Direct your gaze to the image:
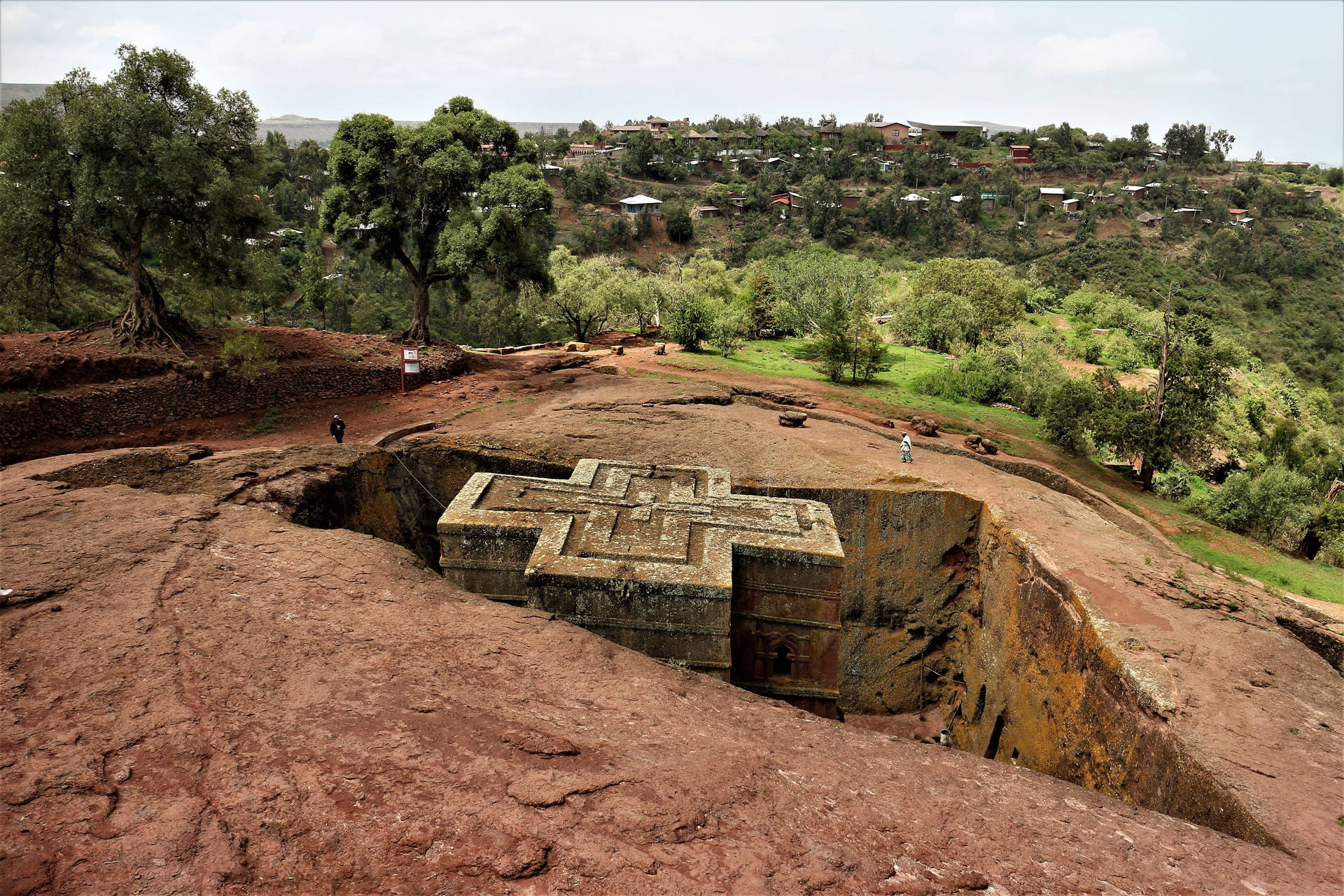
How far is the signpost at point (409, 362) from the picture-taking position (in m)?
20.0

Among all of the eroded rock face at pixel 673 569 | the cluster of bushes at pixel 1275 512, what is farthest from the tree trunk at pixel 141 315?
the cluster of bushes at pixel 1275 512

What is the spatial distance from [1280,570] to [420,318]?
23.6 m

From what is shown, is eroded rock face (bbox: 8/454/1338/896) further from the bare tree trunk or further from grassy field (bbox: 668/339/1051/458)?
grassy field (bbox: 668/339/1051/458)

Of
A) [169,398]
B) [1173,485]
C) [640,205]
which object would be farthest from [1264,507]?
[640,205]

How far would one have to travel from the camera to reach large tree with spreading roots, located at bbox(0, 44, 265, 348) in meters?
15.9

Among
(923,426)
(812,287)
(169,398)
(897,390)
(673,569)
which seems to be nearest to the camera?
(673,569)

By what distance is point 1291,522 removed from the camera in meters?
15.8

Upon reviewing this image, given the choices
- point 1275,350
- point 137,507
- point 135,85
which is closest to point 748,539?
point 137,507

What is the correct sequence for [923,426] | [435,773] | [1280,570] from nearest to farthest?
[435,773]
[1280,570]
[923,426]

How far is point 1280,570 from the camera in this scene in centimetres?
1395

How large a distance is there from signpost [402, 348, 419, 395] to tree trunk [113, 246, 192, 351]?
5332mm

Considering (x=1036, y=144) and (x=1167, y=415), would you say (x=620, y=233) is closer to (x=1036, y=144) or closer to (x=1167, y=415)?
(x=1167, y=415)

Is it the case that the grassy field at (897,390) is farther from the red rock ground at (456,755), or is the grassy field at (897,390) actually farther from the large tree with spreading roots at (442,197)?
the red rock ground at (456,755)

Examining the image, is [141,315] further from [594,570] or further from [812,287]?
[812,287]
